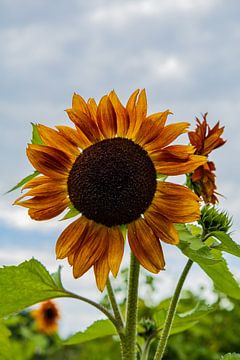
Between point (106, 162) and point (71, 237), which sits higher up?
point (106, 162)

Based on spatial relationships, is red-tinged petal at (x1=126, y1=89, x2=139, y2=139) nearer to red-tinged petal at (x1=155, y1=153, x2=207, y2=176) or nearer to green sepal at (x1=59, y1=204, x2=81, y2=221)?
red-tinged petal at (x1=155, y1=153, x2=207, y2=176)

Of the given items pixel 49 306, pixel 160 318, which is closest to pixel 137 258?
pixel 160 318

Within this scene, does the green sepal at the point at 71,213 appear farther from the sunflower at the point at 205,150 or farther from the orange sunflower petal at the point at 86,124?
the sunflower at the point at 205,150

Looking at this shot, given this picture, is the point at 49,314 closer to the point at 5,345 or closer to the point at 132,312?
the point at 5,345

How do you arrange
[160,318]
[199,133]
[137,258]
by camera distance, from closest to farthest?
[137,258] < [199,133] < [160,318]

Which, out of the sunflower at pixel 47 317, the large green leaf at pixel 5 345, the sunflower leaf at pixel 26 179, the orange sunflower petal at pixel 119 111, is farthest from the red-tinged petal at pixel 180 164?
the sunflower at pixel 47 317

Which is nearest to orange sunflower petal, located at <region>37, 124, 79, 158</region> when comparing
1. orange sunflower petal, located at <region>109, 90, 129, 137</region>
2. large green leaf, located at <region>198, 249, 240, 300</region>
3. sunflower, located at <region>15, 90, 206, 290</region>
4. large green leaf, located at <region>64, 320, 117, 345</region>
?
sunflower, located at <region>15, 90, 206, 290</region>

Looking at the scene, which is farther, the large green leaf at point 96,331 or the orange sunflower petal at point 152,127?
the large green leaf at point 96,331

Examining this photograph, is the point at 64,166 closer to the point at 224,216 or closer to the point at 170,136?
the point at 170,136
